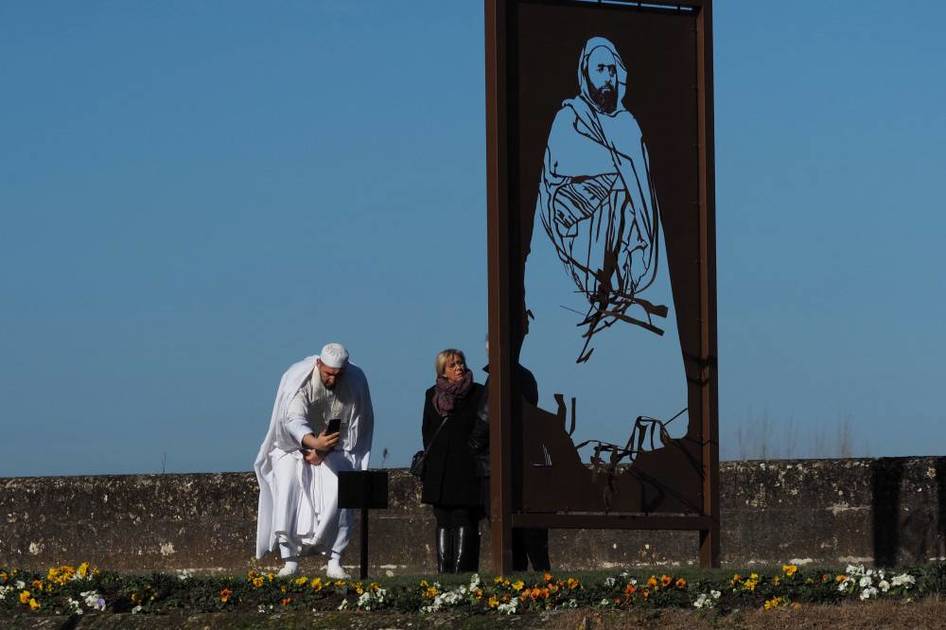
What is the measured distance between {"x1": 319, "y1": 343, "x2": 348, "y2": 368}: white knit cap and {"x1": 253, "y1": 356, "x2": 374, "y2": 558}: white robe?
20cm

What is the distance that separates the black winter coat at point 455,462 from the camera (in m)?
12.6

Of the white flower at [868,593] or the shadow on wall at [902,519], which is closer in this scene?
the white flower at [868,593]

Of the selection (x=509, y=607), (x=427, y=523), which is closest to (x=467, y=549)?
(x=427, y=523)

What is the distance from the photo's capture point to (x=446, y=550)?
1262 centimetres

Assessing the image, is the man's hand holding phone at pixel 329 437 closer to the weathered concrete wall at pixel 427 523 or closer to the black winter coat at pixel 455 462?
Answer: the black winter coat at pixel 455 462

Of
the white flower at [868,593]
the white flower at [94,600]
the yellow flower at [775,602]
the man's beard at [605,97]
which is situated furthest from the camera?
the man's beard at [605,97]

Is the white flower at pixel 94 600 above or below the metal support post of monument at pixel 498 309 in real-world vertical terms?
below

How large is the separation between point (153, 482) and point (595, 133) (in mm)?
6154

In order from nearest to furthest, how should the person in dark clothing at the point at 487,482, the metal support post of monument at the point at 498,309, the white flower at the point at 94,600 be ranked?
the white flower at the point at 94,600 < the metal support post of monument at the point at 498,309 < the person in dark clothing at the point at 487,482

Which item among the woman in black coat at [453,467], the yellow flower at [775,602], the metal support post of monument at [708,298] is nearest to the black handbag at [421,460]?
the woman in black coat at [453,467]

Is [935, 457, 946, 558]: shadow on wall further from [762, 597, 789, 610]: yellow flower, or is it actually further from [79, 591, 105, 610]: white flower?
[79, 591, 105, 610]: white flower

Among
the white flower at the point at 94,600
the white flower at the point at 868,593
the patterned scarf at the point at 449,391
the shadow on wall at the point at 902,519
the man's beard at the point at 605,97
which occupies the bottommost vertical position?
the white flower at the point at 94,600

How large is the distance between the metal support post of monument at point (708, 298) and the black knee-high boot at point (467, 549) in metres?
1.70

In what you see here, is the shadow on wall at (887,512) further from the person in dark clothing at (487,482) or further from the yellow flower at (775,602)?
the yellow flower at (775,602)
